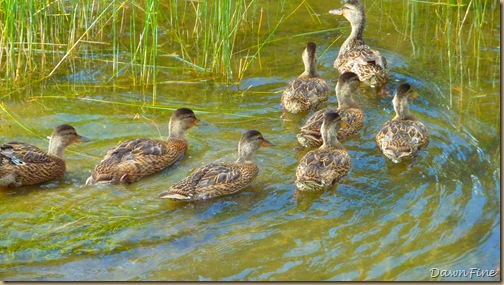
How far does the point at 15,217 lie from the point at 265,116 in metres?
3.22

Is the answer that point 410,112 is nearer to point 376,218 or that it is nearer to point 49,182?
point 376,218

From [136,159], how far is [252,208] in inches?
53.7

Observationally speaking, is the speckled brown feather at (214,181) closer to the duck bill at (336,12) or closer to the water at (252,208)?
the water at (252,208)

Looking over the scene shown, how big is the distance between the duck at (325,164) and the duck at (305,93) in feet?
3.47

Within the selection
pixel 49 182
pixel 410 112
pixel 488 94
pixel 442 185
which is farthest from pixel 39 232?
pixel 488 94

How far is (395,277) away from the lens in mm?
6062

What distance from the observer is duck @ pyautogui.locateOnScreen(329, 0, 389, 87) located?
9894mm

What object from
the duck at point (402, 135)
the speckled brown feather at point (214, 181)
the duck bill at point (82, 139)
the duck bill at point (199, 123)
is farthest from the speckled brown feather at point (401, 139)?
the duck bill at point (82, 139)

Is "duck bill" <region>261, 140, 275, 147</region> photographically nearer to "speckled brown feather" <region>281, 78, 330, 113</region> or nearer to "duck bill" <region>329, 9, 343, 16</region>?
"speckled brown feather" <region>281, 78, 330, 113</region>

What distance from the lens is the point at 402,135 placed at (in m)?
8.03

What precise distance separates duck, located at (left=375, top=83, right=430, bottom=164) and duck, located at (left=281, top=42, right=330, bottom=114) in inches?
40.5

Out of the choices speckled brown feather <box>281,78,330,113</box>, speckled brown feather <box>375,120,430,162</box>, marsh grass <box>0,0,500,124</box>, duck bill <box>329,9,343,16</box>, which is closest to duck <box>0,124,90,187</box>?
marsh grass <box>0,0,500,124</box>

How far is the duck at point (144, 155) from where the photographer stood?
304 inches

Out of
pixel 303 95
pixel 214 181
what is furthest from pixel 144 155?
pixel 303 95
